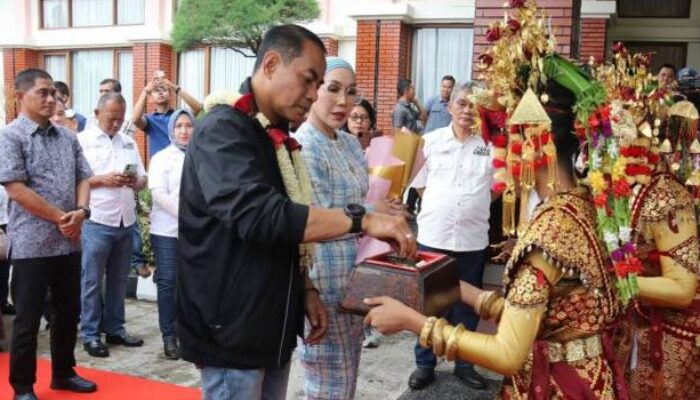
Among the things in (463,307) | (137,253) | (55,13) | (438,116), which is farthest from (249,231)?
(55,13)

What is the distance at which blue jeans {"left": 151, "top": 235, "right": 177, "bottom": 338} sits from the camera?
196 inches

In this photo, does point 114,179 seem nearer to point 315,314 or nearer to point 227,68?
point 315,314

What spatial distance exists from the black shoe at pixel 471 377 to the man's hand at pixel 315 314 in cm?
224

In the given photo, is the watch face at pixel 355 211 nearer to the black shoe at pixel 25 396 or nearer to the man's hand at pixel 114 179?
the black shoe at pixel 25 396

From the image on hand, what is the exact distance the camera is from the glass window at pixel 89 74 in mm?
16016

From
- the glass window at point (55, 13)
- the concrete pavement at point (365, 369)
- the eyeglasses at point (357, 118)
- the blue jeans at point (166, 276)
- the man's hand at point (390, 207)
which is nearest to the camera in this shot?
the man's hand at point (390, 207)

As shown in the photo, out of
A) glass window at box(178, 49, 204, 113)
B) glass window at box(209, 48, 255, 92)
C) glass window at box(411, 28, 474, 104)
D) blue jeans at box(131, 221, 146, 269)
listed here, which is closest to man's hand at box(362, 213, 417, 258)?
blue jeans at box(131, 221, 146, 269)

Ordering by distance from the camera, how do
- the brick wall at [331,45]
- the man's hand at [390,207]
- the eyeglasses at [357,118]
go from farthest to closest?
1. the brick wall at [331,45]
2. the eyeglasses at [357,118]
3. the man's hand at [390,207]

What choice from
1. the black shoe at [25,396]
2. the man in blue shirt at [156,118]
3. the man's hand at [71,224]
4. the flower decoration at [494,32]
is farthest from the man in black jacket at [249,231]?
the man in blue shirt at [156,118]

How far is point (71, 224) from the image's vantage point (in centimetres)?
395

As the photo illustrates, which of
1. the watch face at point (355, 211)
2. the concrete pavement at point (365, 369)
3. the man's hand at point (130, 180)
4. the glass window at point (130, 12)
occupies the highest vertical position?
the glass window at point (130, 12)

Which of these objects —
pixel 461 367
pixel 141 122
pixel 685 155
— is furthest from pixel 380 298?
pixel 141 122

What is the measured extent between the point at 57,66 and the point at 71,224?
14.3 m

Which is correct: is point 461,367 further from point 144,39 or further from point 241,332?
point 144,39
